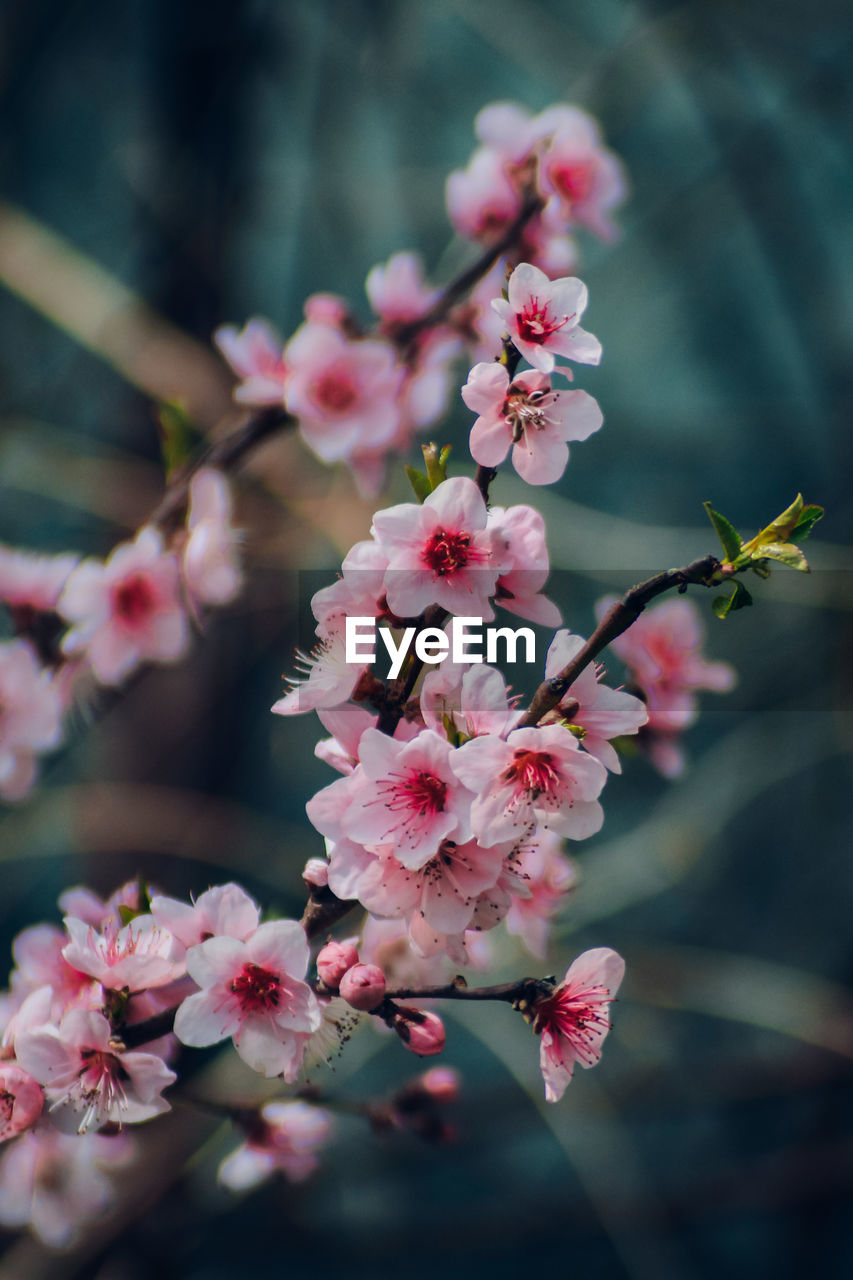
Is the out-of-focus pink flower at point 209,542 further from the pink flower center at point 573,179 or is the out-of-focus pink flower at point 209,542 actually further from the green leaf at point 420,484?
the pink flower center at point 573,179

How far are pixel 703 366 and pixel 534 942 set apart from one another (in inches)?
75.7

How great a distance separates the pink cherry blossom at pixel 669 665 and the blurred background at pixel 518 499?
0.81 meters

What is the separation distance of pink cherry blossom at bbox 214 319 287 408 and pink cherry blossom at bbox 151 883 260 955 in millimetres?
521

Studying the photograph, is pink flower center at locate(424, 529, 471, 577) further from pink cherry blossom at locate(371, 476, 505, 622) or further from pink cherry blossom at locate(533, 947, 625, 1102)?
pink cherry blossom at locate(533, 947, 625, 1102)

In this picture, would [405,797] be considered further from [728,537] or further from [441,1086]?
[441,1086]

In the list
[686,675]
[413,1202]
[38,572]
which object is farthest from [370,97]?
[413,1202]

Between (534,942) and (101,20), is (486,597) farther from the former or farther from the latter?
(101,20)

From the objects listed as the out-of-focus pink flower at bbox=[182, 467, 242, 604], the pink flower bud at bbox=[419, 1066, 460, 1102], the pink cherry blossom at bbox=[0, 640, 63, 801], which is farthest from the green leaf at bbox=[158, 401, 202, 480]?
the pink flower bud at bbox=[419, 1066, 460, 1102]

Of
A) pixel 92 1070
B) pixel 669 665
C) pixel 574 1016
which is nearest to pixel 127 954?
pixel 92 1070

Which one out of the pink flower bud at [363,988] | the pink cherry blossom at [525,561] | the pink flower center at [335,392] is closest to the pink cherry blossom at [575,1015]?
the pink flower bud at [363,988]

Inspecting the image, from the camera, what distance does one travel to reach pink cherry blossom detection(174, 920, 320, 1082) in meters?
0.47

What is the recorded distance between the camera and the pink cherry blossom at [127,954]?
50 cm

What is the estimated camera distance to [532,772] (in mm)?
430

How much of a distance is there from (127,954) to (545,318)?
18.8 inches
